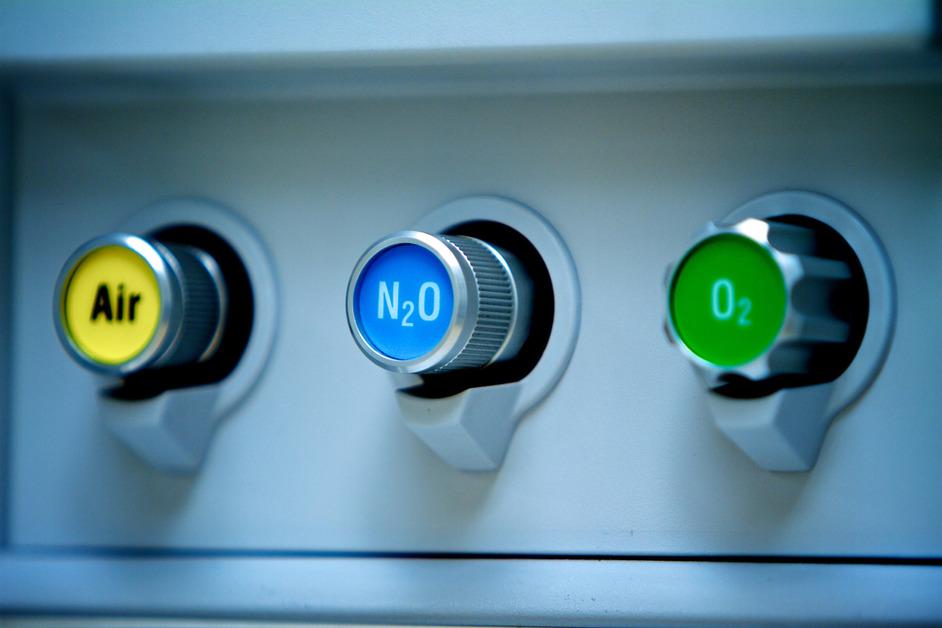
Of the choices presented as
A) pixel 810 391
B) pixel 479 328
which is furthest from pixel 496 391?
pixel 810 391

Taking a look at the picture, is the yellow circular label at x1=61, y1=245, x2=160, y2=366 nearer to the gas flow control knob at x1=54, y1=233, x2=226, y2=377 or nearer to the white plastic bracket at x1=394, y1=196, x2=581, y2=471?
the gas flow control knob at x1=54, y1=233, x2=226, y2=377

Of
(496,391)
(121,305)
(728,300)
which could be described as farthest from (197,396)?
(728,300)

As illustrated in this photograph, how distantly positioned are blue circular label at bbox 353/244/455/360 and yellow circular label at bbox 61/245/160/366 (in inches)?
4.7

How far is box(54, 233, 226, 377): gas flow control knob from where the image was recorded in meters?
0.55

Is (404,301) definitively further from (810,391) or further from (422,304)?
(810,391)

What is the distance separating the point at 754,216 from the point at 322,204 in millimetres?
232

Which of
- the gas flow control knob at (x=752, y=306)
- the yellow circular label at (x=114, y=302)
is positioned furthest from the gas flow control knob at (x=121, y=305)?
the gas flow control knob at (x=752, y=306)

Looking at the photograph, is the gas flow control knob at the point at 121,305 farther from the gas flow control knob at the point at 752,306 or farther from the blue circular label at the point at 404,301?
the gas flow control knob at the point at 752,306

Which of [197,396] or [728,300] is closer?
[728,300]

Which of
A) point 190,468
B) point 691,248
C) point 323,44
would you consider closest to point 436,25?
point 323,44

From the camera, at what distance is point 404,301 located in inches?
19.9

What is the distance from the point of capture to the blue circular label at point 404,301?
50 cm

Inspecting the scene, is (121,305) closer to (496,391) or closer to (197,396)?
(197,396)

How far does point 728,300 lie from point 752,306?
0.03ft
